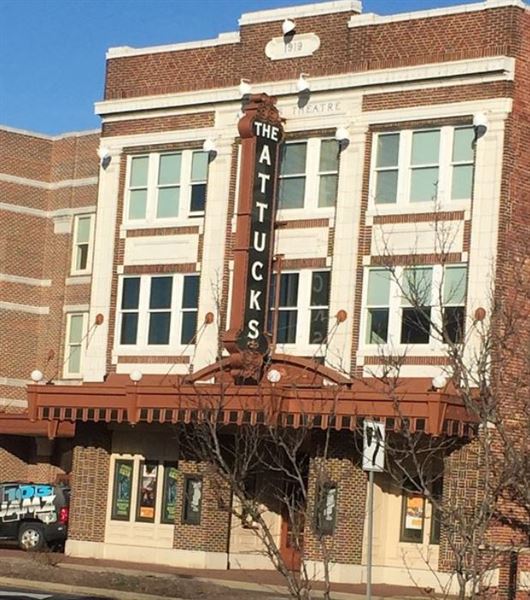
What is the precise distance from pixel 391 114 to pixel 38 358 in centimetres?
2098

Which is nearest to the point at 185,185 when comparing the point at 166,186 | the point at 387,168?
the point at 166,186

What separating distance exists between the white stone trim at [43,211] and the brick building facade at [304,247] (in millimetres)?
11326

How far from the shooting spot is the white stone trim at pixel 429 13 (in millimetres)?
34094

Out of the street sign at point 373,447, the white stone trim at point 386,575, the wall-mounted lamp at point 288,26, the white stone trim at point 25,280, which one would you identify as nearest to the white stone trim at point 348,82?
the wall-mounted lamp at point 288,26

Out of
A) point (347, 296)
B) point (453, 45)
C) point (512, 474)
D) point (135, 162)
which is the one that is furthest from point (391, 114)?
point (512, 474)

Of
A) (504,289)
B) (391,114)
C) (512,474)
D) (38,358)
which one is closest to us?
(512,474)

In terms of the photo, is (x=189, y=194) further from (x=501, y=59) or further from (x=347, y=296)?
(x=501, y=59)

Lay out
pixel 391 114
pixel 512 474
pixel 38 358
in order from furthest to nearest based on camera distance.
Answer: pixel 38 358 < pixel 391 114 < pixel 512 474

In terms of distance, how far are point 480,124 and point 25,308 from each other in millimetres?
23026

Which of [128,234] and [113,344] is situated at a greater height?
[128,234]

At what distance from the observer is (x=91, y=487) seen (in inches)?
1569

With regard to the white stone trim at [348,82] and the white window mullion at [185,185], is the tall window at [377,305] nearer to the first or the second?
the white stone trim at [348,82]

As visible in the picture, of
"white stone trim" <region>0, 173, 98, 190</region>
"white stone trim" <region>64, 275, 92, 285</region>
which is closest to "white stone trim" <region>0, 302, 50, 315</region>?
"white stone trim" <region>64, 275, 92, 285</region>

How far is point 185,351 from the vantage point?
37938mm
